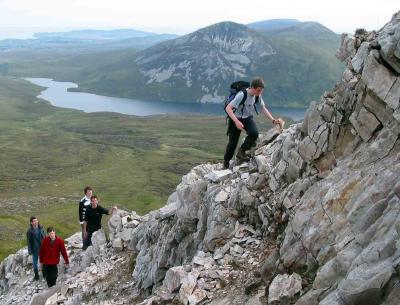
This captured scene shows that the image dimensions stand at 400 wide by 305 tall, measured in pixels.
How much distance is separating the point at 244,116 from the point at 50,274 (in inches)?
676

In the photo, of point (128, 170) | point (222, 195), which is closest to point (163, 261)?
point (222, 195)

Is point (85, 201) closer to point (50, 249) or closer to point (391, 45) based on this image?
point (50, 249)

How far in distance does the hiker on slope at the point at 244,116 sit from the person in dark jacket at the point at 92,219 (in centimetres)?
1018

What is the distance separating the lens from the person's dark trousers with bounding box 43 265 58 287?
29634 millimetres

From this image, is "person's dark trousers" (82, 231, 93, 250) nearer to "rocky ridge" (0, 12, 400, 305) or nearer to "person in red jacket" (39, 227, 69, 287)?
"person in red jacket" (39, 227, 69, 287)

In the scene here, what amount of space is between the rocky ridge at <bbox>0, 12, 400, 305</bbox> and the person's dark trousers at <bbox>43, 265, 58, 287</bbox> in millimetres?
2485

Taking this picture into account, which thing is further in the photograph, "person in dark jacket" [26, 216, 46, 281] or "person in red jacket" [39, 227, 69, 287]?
"person in dark jacket" [26, 216, 46, 281]

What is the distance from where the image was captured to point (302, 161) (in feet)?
63.9

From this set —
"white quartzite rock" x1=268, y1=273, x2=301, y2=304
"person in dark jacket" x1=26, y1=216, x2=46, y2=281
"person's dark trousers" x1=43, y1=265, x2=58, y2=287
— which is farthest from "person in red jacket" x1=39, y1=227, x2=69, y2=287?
"white quartzite rock" x1=268, y1=273, x2=301, y2=304

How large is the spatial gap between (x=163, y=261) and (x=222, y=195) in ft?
18.1

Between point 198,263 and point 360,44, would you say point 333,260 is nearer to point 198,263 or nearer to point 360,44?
point 198,263

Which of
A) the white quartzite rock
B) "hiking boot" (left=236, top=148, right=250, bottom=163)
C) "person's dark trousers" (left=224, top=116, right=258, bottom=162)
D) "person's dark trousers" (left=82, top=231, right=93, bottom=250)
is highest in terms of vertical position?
"person's dark trousers" (left=224, top=116, right=258, bottom=162)

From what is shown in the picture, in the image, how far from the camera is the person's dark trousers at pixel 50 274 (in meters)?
29.6

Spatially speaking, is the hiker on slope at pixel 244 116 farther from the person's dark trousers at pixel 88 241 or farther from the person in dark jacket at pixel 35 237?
the person in dark jacket at pixel 35 237
